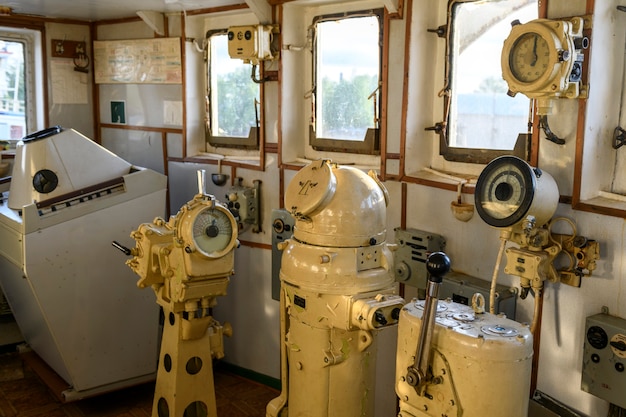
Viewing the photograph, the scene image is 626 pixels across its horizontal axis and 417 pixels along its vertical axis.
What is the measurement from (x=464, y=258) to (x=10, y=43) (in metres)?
4.06

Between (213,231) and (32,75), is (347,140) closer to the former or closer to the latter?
(213,231)

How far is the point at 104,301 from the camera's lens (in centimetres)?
409

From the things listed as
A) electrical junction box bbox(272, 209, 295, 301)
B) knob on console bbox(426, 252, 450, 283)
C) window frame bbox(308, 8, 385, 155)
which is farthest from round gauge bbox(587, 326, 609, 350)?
electrical junction box bbox(272, 209, 295, 301)

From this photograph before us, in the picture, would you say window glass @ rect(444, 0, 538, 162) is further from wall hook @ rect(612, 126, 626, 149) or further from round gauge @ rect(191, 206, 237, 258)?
round gauge @ rect(191, 206, 237, 258)

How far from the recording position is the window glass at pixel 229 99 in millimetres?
4617

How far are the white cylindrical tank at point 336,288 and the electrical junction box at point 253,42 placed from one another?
5.32ft

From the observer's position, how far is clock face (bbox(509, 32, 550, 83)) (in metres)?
2.54

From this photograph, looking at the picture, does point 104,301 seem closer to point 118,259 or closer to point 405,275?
point 118,259

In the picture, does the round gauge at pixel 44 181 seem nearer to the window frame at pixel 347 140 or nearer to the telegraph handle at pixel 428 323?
the window frame at pixel 347 140

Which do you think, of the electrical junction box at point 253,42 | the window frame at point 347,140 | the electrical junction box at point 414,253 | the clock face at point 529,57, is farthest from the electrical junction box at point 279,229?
the clock face at point 529,57

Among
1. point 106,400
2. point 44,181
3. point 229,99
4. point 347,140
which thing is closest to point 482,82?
point 347,140

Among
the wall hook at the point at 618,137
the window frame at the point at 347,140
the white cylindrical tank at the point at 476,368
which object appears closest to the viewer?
the white cylindrical tank at the point at 476,368

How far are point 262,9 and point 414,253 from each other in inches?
73.5

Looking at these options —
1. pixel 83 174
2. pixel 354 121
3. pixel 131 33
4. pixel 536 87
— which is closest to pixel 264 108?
pixel 354 121
